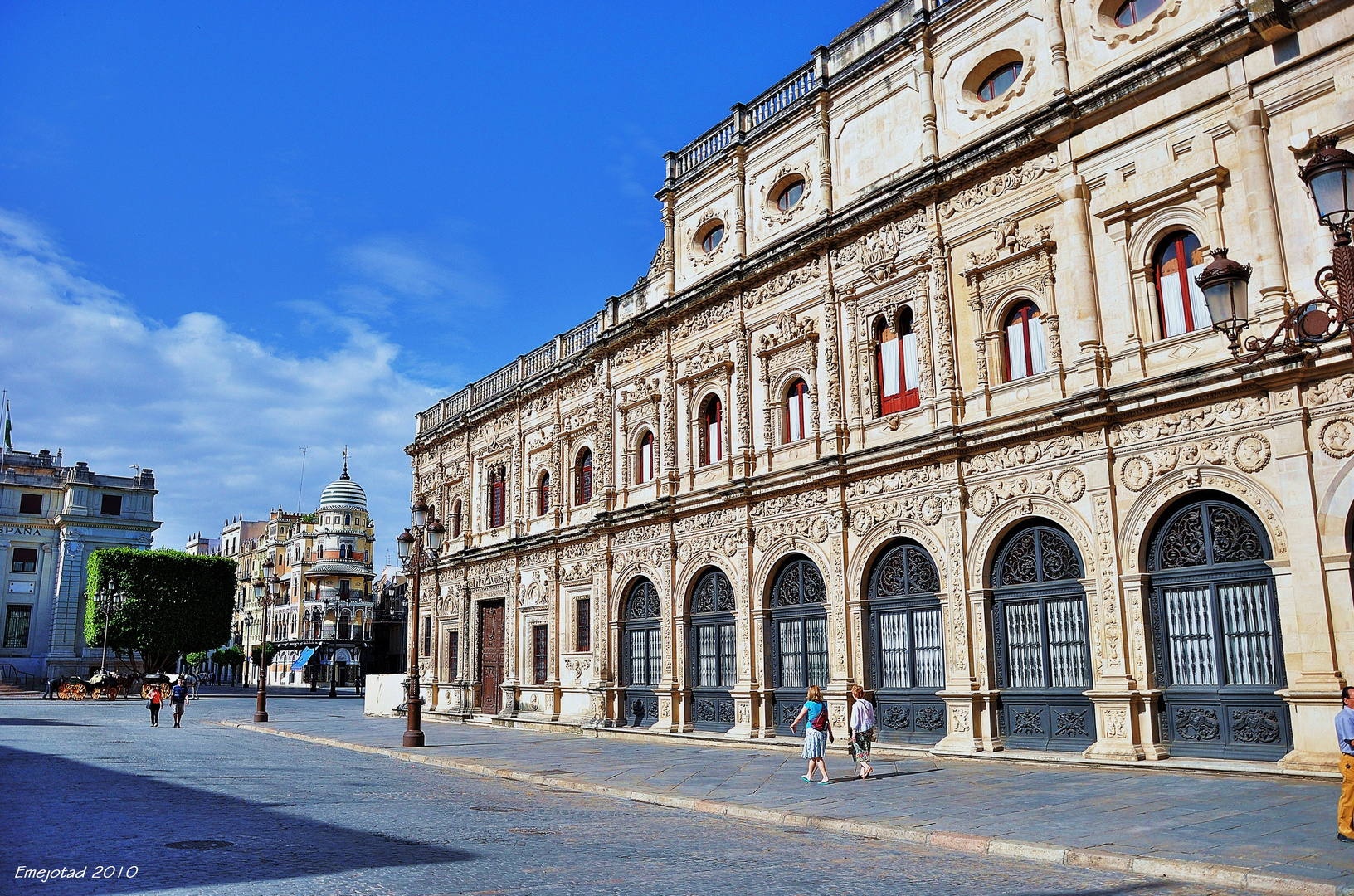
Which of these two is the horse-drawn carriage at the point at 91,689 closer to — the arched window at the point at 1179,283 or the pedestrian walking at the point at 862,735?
the pedestrian walking at the point at 862,735

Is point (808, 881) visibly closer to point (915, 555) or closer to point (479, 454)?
point (915, 555)

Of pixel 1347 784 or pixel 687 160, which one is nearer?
pixel 1347 784

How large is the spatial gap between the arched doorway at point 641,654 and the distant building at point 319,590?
196 ft

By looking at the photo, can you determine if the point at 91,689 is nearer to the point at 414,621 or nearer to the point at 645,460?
the point at 414,621

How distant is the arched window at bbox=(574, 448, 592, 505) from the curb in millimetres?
15633

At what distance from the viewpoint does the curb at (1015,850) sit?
25.8ft

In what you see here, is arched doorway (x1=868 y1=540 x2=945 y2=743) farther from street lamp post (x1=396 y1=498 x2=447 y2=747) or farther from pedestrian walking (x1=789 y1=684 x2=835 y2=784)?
street lamp post (x1=396 y1=498 x2=447 y2=747)

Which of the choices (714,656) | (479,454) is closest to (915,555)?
(714,656)

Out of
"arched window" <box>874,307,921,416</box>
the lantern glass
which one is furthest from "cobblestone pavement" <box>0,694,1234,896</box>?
"arched window" <box>874,307,921,416</box>

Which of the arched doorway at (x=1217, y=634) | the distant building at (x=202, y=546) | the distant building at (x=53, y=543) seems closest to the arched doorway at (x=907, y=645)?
the arched doorway at (x=1217, y=634)

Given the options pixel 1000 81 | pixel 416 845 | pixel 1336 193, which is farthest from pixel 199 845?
pixel 1000 81

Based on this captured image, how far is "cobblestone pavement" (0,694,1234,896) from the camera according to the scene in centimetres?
795

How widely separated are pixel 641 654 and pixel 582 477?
6.86m

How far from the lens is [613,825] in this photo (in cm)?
1150
